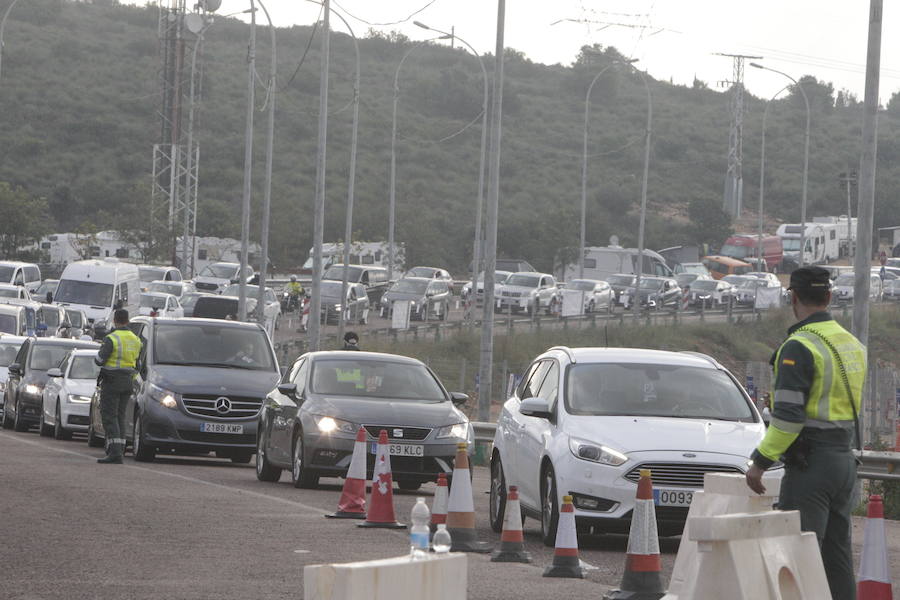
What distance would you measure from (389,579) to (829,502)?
10.9ft

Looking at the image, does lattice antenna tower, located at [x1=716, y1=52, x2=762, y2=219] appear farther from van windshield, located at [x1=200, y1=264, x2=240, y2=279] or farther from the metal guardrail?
the metal guardrail

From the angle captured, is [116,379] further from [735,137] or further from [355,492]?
[735,137]

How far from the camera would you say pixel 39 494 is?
15.2 m

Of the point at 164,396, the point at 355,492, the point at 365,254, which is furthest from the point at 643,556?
the point at 365,254

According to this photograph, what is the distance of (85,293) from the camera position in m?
51.4

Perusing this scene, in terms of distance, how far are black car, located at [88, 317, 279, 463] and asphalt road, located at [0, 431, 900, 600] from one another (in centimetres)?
219

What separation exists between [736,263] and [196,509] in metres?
80.6

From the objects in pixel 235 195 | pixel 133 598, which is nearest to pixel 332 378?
pixel 133 598

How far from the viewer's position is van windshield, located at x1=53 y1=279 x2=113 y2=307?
51.1 metres

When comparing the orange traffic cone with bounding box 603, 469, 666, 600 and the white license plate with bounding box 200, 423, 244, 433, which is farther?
the white license plate with bounding box 200, 423, 244, 433

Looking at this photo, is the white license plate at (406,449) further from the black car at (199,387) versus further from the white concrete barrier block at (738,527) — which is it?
the white concrete barrier block at (738,527)

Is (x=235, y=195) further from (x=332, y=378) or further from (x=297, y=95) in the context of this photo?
(x=332, y=378)

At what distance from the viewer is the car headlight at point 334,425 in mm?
17203

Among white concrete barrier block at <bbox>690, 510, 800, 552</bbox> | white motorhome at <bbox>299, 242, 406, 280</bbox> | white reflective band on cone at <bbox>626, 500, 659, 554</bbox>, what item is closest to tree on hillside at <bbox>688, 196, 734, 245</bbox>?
white motorhome at <bbox>299, 242, 406, 280</bbox>
